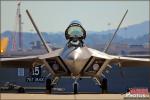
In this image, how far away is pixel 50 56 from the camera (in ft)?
65.3

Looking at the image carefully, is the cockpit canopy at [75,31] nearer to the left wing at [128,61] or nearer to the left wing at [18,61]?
the left wing at [128,61]

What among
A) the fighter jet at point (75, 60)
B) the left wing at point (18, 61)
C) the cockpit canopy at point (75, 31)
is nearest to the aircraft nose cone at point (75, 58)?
the fighter jet at point (75, 60)

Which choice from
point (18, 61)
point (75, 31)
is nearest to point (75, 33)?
point (75, 31)

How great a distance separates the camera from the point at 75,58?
18.6 m

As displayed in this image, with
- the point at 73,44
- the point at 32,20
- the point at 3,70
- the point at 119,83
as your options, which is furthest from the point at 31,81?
the point at 73,44

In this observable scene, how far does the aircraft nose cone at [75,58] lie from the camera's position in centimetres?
1869

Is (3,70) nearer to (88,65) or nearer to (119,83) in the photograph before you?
(119,83)

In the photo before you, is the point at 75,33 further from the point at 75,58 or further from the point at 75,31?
the point at 75,58

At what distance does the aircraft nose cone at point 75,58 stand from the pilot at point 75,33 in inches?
26.6

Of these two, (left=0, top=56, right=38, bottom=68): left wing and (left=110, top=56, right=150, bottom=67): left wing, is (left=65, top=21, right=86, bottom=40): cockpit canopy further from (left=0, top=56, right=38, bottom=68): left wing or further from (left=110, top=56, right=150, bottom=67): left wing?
(left=0, top=56, right=38, bottom=68): left wing

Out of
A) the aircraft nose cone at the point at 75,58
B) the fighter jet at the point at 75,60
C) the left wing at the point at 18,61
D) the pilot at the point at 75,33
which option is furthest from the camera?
the left wing at the point at 18,61

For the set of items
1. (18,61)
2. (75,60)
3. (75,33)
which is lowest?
(75,60)

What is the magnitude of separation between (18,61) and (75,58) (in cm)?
457

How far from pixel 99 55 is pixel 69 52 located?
155cm
